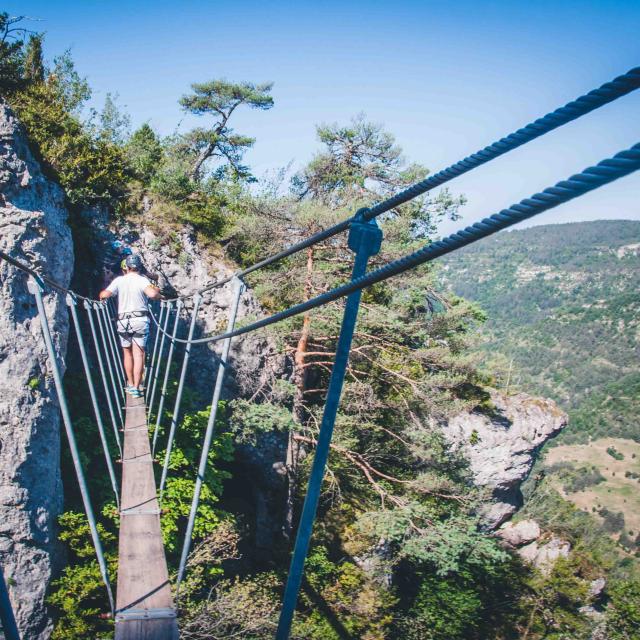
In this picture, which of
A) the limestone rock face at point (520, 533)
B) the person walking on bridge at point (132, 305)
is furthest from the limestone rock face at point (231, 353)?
the limestone rock face at point (520, 533)

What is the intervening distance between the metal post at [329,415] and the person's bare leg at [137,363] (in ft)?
11.8

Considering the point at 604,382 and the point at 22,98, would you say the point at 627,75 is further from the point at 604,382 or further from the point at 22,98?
the point at 604,382

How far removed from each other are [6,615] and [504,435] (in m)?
13.8

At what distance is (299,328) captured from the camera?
29.4 ft

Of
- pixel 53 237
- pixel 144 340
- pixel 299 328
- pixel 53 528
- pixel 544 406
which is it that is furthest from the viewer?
pixel 544 406

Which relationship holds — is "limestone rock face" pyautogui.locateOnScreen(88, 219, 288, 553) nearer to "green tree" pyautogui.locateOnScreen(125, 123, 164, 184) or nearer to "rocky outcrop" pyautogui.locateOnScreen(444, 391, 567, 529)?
"green tree" pyautogui.locateOnScreen(125, 123, 164, 184)

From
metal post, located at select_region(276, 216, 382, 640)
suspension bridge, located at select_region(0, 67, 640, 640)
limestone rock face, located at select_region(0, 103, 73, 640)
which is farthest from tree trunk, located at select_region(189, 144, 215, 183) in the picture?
metal post, located at select_region(276, 216, 382, 640)

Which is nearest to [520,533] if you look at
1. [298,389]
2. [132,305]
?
[298,389]

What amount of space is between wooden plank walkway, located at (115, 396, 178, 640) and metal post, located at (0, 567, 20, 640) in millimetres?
955

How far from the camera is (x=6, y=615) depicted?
3.57ft

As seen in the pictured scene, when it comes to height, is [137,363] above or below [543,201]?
below

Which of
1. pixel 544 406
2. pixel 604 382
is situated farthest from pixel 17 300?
pixel 604 382

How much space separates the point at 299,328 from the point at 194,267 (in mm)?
2595

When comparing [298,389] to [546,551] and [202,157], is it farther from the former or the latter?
[546,551]
